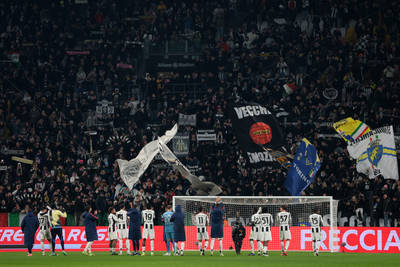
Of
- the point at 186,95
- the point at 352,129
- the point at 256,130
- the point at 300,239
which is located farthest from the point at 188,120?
the point at 352,129

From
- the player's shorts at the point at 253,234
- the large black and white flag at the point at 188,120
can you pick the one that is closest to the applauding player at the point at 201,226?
the player's shorts at the point at 253,234

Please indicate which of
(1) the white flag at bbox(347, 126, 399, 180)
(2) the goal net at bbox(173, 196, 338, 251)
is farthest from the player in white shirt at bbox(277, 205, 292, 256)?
(1) the white flag at bbox(347, 126, 399, 180)

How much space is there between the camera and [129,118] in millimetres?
43219

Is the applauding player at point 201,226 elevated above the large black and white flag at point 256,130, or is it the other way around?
the large black and white flag at point 256,130

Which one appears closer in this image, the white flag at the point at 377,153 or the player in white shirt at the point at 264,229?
the player in white shirt at the point at 264,229

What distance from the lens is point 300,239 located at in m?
33.2

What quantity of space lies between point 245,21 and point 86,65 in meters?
9.97

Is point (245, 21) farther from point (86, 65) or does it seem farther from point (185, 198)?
point (185, 198)

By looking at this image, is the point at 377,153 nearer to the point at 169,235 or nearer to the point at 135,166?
the point at 169,235

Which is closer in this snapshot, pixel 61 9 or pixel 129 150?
pixel 129 150

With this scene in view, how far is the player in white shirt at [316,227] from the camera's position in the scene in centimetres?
3038

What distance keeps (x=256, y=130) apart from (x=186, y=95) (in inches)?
424

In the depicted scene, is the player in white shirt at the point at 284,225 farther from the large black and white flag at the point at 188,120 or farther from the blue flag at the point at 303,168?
the large black and white flag at the point at 188,120

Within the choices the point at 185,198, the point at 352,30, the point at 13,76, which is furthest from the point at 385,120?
the point at 13,76
